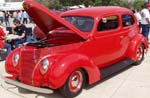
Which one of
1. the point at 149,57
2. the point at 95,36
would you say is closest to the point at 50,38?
the point at 95,36

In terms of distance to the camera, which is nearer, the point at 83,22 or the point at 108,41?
the point at 83,22

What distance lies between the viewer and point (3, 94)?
245 inches

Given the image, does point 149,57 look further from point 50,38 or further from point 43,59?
→ point 43,59

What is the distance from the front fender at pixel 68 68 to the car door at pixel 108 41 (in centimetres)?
54

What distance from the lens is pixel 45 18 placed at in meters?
6.16

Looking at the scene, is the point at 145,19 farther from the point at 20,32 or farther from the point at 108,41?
the point at 20,32

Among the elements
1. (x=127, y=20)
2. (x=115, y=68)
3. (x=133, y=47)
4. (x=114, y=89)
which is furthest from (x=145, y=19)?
(x=114, y=89)

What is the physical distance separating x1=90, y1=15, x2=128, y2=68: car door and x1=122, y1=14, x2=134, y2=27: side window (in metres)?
0.31

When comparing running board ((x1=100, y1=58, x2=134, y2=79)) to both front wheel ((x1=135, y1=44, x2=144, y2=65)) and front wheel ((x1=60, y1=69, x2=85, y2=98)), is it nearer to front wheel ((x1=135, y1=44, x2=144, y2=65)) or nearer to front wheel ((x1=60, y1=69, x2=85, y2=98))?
front wheel ((x1=135, y1=44, x2=144, y2=65))

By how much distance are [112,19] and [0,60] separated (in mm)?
4092

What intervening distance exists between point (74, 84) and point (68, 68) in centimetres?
50

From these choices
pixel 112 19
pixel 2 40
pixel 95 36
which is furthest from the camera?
pixel 2 40

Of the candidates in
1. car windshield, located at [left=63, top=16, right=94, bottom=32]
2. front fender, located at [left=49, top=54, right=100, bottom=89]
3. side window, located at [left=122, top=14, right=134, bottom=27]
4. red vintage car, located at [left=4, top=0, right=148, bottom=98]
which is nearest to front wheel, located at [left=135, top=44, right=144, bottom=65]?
red vintage car, located at [left=4, top=0, right=148, bottom=98]

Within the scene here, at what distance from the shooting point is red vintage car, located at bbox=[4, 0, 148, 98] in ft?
18.0
